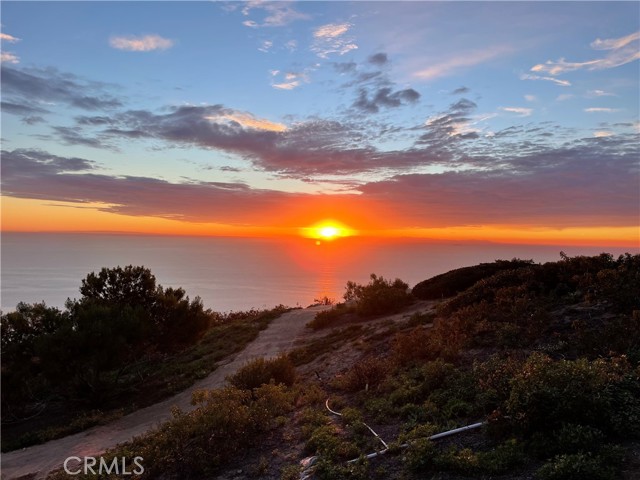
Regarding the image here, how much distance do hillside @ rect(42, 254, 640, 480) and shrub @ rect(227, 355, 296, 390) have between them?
0.04 metres

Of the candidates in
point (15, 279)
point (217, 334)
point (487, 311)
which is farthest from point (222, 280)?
point (487, 311)

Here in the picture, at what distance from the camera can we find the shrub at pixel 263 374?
12539 mm

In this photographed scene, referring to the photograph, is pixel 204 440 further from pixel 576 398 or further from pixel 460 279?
pixel 460 279

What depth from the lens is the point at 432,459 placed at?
241 inches

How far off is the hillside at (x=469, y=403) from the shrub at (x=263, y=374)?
1.7 inches

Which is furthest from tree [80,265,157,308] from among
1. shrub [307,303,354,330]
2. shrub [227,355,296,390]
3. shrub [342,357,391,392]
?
shrub [342,357,391,392]

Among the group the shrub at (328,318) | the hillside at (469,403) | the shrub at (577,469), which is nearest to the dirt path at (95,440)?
the hillside at (469,403)

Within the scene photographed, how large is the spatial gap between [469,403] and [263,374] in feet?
22.0

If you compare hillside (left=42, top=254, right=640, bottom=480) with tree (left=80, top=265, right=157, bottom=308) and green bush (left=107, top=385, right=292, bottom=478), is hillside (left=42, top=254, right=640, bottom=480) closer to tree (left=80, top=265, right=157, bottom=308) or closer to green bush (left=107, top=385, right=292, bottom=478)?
green bush (left=107, top=385, right=292, bottom=478)

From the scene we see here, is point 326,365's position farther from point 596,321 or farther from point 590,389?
point 590,389

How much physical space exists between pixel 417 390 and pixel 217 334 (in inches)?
807

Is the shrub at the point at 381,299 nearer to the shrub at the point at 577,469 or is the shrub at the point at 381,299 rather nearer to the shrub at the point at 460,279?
the shrub at the point at 460,279

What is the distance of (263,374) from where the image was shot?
41.5 ft

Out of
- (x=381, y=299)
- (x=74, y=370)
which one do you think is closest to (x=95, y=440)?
(x=74, y=370)
